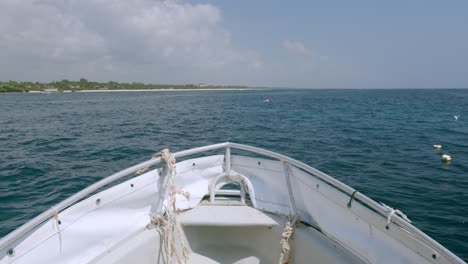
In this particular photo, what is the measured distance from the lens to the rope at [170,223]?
3.74 metres

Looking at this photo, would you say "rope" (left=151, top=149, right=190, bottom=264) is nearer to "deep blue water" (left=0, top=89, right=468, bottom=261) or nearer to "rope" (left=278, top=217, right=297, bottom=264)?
"rope" (left=278, top=217, right=297, bottom=264)

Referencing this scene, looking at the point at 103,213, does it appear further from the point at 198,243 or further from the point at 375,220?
the point at 375,220

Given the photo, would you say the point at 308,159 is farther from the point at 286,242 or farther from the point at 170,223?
the point at 170,223

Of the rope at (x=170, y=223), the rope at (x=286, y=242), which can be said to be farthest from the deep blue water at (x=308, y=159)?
the rope at (x=170, y=223)

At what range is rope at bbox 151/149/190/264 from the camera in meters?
3.74

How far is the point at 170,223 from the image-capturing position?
12.5 ft

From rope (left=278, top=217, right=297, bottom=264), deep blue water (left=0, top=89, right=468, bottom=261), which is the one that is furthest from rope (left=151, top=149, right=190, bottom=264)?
deep blue water (left=0, top=89, right=468, bottom=261)

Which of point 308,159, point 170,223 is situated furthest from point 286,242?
point 308,159

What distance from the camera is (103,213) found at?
3289mm

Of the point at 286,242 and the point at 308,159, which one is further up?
the point at 286,242

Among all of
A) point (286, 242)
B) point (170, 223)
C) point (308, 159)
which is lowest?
point (308, 159)

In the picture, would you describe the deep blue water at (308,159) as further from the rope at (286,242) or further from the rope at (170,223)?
the rope at (170,223)

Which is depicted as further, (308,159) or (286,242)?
(308,159)

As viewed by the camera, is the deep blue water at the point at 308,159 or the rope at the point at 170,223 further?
the deep blue water at the point at 308,159
